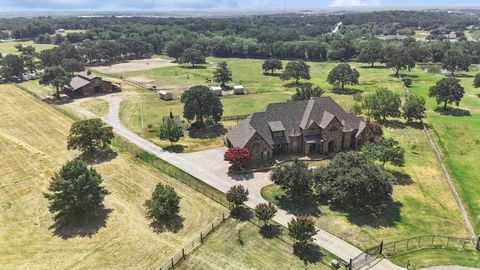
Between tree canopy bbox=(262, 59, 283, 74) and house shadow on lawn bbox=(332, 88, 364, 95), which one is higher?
tree canopy bbox=(262, 59, 283, 74)

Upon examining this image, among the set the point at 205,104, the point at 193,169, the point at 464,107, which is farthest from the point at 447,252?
the point at 464,107

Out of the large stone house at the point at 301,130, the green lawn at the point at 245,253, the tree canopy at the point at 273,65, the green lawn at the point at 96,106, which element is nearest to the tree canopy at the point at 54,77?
the green lawn at the point at 96,106

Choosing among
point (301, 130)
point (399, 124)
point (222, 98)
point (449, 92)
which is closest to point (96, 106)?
point (222, 98)

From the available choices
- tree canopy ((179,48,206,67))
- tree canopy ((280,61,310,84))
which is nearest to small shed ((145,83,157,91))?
tree canopy ((179,48,206,67))

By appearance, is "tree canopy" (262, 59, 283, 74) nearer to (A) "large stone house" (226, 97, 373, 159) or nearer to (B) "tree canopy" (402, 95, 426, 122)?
(B) "tree canopy" (402, 95, 426, 122)

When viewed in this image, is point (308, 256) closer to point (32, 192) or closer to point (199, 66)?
point (32, 192)

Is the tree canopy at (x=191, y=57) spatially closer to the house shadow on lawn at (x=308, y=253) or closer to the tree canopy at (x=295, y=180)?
the tree canopy at (x=295, y=180)
